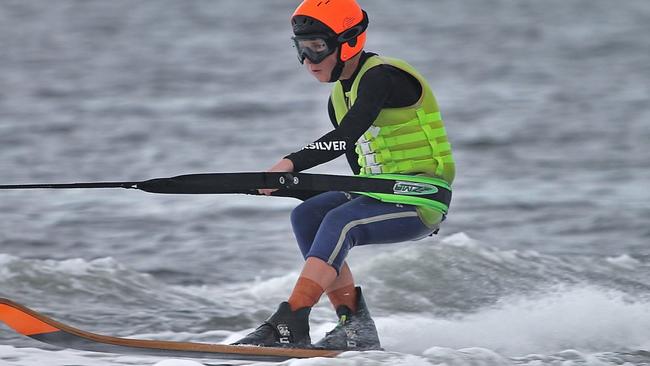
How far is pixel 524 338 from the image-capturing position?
21.3 feet

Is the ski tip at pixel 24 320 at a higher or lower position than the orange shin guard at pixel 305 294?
lower

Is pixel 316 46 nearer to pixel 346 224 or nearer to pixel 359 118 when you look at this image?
pixel 359 118

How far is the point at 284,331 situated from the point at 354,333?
0.52m

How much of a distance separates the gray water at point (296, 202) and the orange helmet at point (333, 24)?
4.67ft

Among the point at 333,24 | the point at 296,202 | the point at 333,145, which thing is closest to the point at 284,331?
the point at 333,145

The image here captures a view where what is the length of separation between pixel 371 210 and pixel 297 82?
16422 mm

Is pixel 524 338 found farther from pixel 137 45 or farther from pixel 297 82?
pixel 137 45

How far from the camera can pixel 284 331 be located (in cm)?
530

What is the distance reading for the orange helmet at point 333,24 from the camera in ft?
18.2

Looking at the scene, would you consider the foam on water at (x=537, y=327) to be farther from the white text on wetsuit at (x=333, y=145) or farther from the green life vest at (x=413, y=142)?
the white text on wetsuit at (x=333, y=145)

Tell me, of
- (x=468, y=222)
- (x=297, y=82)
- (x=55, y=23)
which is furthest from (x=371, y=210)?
(x=55, y=23)

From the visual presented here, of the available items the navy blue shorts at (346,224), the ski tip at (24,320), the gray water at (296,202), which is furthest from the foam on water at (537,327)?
the ski tip at (24,320)

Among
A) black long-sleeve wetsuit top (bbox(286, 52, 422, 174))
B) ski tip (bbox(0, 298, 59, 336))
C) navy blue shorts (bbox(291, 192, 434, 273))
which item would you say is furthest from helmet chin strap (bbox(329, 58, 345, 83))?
ski tip (bbox(0, 298, 59, 336))

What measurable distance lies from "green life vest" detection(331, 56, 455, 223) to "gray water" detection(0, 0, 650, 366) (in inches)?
31.3
